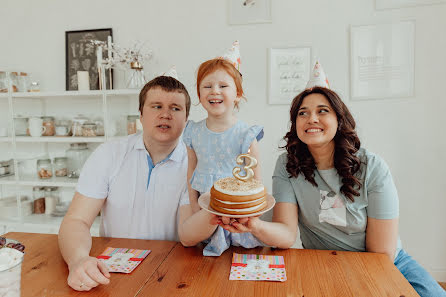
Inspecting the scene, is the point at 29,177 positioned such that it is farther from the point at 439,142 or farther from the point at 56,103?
the point at 439,142

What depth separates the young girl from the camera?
1491 millimetres

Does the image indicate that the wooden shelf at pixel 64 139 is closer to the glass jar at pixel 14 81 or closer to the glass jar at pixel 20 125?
the glass jar at pixel 20 125

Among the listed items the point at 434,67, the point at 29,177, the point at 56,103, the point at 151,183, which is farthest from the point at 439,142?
the point at 29,177

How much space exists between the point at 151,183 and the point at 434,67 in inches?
105

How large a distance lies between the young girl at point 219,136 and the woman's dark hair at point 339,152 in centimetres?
26

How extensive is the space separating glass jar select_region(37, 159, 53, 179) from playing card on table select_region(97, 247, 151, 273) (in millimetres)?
2350

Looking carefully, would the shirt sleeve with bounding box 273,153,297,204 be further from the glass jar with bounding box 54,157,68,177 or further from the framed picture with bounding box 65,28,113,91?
the glass jar with bounding box 54,157,68,177

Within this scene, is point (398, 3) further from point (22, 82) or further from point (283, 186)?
point (22, 82)

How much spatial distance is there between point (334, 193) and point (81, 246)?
1.19 m

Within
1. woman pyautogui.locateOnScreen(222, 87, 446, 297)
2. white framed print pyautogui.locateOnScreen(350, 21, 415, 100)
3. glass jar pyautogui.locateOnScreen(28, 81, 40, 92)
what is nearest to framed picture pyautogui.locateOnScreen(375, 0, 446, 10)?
white framed print pyautogui.locateOnScreen(350, 21, 415, 100)

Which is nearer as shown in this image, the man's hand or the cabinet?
the man's hand

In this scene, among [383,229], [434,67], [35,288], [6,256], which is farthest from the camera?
[434,67]

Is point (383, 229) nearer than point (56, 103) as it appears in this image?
Yes

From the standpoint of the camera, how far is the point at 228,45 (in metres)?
3.01
